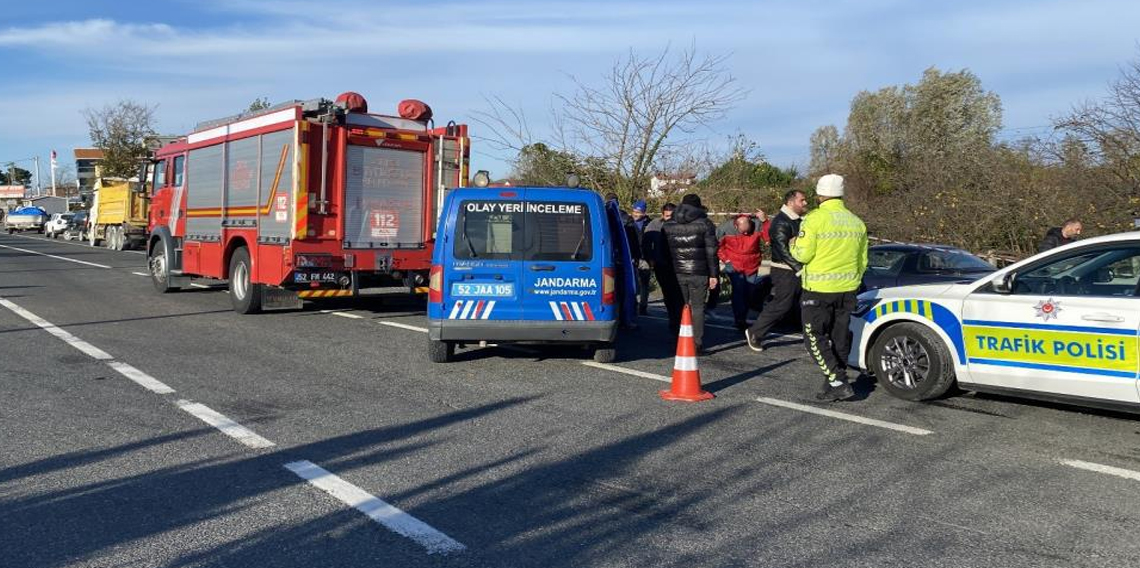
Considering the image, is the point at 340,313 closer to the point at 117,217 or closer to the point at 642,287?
the point at 642,287

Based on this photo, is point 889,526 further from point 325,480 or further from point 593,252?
point 593,252

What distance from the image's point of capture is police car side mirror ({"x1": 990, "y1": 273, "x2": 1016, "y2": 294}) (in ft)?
23.3

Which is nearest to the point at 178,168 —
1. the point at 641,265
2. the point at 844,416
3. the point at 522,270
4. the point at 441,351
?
the point at 641,265

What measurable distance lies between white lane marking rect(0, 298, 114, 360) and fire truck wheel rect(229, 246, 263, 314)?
2.34m

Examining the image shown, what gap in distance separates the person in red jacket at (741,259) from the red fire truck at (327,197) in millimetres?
3903

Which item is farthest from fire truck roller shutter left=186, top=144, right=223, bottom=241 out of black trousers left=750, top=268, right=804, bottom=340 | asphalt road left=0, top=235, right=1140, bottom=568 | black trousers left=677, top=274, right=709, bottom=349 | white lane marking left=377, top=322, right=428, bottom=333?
black trousers left=750, top=268, right=804, bottom=340

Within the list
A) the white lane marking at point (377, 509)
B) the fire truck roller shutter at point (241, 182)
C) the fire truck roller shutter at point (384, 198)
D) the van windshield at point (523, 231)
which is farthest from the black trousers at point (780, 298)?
the fire truck roller shutter at point (241, 182)

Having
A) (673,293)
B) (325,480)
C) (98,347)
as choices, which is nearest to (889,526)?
(325,480)

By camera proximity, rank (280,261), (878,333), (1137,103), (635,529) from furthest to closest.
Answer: (1137,103)
(280,261)
(878,333)
(635,529)

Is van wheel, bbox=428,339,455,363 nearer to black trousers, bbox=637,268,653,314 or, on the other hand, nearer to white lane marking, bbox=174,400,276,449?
white lane marking, bbox=174,400,276,449

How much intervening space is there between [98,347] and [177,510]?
6.31m

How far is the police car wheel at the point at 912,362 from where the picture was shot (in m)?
7.43

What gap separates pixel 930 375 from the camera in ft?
24.5

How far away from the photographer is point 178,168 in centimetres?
1612
